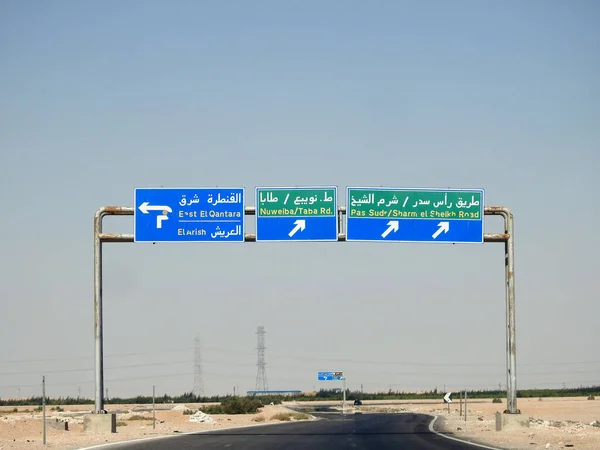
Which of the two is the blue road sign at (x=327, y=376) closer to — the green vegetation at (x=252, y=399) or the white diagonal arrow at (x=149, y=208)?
the green vegetation at (x=252, y=399)

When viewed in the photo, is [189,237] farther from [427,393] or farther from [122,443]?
[427,393]

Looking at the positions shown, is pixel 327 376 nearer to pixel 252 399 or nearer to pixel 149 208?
pixel 252 399

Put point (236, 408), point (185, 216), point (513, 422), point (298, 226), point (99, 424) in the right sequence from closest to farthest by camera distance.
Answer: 1. point (99, 424)
2. point (513, 422)
3. point (185, 216)
4. point (298, 226)
5. point (236, 408)

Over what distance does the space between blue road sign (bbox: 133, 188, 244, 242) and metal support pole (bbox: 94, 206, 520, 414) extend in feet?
1.60

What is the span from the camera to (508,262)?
3816cm

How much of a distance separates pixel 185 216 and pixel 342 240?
640cm

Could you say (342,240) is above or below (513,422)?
above

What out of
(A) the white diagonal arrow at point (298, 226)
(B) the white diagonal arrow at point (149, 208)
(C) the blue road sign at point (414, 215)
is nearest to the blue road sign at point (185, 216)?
(B) the white diagonal arrow at point (149, 208)

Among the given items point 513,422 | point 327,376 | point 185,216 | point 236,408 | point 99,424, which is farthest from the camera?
point 327,376

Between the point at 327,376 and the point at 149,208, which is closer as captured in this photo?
the point at 149,208

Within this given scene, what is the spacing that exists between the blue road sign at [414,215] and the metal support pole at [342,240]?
509mm

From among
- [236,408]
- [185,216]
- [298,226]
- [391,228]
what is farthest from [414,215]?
[236,408]

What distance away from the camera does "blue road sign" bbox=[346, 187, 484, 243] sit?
38.6 m

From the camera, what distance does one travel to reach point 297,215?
127 feet
